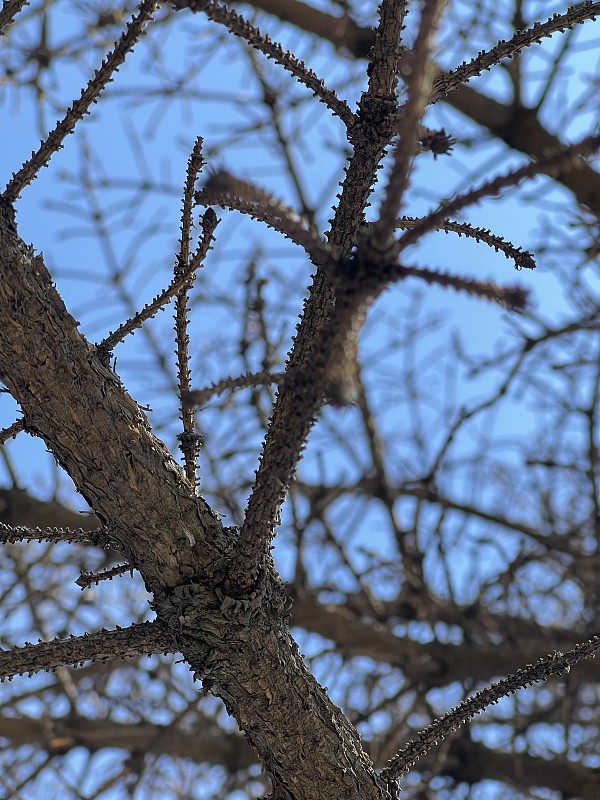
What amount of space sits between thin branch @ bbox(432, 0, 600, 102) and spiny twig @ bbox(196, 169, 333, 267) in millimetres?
381

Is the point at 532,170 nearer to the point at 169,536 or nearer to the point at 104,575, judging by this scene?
the point at 169,536

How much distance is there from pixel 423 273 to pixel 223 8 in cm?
39

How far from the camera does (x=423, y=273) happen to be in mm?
704

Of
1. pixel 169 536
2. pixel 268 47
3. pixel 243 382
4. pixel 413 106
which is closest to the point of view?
pixel 413 106

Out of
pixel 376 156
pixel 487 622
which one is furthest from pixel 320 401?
pixel 487 622

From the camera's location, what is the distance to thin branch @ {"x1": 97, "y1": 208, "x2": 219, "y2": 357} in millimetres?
1081

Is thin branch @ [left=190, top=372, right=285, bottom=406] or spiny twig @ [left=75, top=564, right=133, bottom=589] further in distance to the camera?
spiny twig @ [left=75, top=564, right=133, bottom=589]

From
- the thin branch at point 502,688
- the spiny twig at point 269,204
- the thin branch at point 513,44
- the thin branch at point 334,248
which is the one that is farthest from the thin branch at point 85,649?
the thin branch at point 513,44

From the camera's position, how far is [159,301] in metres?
1.10

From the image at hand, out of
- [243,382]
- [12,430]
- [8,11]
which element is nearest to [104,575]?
[12,430]

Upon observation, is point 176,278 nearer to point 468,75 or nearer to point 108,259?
point 468,75

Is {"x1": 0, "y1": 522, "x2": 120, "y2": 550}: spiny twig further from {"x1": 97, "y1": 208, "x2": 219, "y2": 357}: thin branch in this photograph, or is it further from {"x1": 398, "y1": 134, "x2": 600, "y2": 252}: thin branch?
{"x1": 398, "y1": 134, "x2": 600, "y2": 252}: thin branch

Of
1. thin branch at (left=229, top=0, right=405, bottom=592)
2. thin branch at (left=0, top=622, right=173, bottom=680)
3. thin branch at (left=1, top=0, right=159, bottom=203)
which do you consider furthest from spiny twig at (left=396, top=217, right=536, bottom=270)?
thin branch at (left=0, top=622, right=173, bottom=680)

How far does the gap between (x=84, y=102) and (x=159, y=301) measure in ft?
0.89
